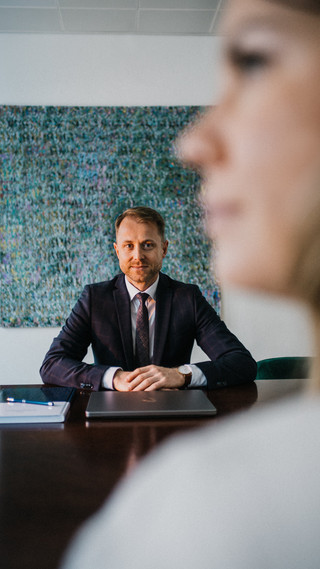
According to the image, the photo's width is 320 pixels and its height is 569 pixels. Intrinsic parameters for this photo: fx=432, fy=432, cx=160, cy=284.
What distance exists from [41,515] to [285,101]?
2.13ft

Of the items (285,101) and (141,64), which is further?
(141,64)

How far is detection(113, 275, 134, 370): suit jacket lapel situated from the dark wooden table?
62cm

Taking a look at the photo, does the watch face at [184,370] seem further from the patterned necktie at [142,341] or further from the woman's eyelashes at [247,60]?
the woman's eyelashes at [247,60]

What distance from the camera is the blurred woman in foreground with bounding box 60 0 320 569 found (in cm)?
18

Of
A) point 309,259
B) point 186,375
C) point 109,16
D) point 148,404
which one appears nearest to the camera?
point 309,259

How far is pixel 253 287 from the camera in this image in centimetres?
20

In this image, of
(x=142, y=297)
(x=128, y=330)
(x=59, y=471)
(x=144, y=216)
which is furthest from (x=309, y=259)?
(x=144, y=216)

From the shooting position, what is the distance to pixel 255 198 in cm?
19

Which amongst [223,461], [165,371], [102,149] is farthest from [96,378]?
[102,149]

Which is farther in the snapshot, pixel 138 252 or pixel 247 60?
pixel 138 252

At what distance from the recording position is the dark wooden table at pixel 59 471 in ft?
1.84

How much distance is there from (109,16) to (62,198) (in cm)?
124

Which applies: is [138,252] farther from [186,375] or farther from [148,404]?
[148,404]

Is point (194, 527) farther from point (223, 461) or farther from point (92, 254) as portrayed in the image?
point (92, 254)
